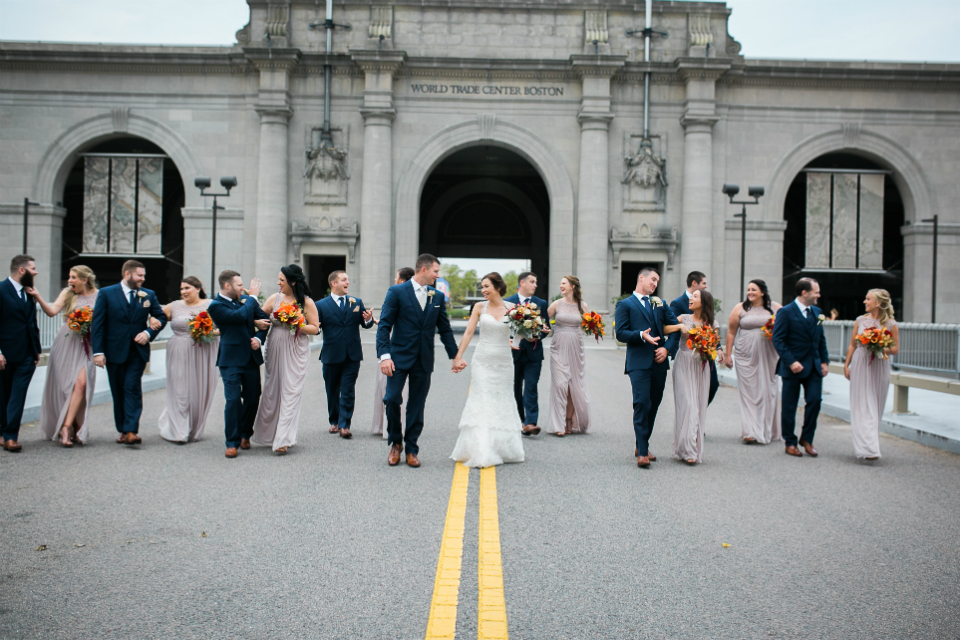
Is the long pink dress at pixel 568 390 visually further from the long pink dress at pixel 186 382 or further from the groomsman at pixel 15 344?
the groomsman at pixel 15 344

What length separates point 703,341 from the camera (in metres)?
8.46

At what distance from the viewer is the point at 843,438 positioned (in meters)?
10.2

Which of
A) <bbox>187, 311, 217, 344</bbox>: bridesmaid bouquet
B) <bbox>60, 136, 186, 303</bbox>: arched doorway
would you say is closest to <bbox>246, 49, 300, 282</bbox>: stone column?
<bbox>60, 136, 186, 303</bbox>: arched doorway

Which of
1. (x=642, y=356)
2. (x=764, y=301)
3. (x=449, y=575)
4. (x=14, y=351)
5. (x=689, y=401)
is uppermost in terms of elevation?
(x=764, y=301)

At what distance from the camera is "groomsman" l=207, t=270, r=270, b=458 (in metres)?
8.51

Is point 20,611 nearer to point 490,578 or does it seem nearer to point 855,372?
point 490,578

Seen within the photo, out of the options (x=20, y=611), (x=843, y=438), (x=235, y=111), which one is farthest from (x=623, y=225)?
(x=20, y=611)

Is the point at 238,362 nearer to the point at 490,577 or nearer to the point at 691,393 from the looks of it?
the point at 490,577

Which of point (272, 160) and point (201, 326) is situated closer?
point (201, 326)

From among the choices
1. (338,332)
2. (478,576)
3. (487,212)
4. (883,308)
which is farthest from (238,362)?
(487,212)

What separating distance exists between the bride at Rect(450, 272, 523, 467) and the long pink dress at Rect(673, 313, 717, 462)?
1.83 metres

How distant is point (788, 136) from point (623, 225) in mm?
8318

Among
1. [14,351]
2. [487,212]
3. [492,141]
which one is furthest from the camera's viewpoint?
[487,212]

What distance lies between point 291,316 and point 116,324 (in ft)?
6.91
